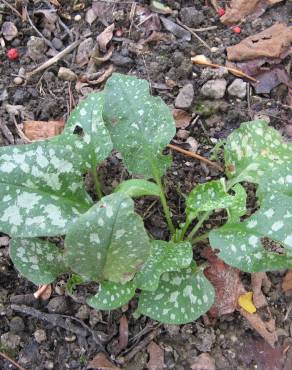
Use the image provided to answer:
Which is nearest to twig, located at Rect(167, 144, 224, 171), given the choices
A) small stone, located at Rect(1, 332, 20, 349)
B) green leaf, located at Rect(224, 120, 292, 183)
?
green leaf, located at Rect(224, 120, 292, 183)

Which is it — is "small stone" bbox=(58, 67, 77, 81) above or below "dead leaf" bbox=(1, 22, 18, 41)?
below

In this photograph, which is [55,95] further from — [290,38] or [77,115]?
[290,38]

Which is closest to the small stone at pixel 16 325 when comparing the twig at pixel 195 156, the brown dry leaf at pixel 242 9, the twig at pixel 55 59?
the twig at pixel 195 156

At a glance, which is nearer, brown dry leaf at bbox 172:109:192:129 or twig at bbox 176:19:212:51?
brown dry leaf at bbox 172:109:192:129

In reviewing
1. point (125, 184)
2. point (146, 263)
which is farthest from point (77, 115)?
point (146, 263)

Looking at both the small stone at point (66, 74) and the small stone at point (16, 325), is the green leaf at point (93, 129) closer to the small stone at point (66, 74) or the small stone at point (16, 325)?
the small stone at point (66, 74)

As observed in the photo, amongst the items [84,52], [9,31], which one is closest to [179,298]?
[84,52]

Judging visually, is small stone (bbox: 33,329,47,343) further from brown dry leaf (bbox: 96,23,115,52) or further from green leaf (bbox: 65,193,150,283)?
brown dry leaf (bbox: 96,23,115,52)
